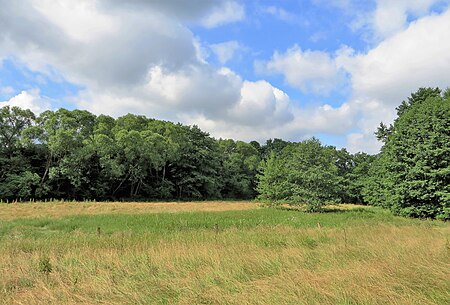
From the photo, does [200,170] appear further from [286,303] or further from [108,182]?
[286,303]

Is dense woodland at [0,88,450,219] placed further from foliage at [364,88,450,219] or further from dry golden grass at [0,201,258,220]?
dry golden grass at [0,201,258,220]

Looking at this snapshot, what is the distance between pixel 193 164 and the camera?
194ft

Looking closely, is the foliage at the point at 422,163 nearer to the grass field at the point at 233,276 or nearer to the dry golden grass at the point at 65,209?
the dry golden grass at the point at 65,209

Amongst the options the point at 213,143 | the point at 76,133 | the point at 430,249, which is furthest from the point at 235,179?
the point at 430,249

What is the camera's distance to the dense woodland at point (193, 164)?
76.2ft

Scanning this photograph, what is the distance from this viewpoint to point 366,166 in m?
65.0

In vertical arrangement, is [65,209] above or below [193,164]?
below

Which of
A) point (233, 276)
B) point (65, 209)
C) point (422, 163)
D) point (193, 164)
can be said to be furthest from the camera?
point (193, 164)

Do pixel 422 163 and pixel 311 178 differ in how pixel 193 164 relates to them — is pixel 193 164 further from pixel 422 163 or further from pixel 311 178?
pixel 422 163

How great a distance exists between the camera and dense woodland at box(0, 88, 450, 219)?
76.2ft

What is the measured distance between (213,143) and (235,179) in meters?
9.11

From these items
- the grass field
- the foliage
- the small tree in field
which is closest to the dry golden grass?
the small tree in field

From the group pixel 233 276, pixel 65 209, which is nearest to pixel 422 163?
pixel 233 276

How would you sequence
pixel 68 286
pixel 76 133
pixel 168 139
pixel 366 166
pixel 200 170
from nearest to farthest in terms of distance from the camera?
pixel 68 286
pixel 76 133
pixel 168 139
pixel 200 170
pixel 366 166
